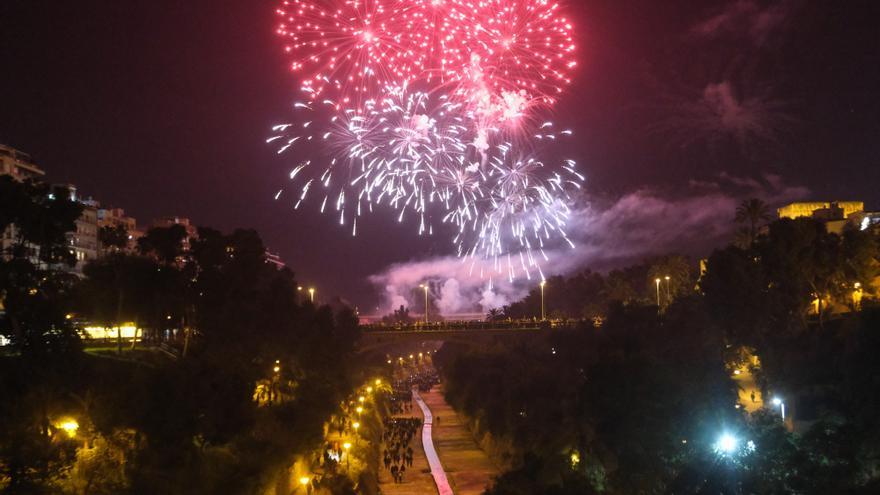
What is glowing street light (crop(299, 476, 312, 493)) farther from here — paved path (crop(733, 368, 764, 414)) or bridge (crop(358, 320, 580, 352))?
bridge (crop(358, 320, 580, 352))

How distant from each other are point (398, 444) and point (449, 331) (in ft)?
47.7

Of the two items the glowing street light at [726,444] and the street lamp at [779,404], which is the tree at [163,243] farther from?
the street lamp at [779,404]

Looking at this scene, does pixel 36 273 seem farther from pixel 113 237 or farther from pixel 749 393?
pixel 749 393

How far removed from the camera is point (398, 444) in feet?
195

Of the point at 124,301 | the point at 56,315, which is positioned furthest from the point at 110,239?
the point at 56,315

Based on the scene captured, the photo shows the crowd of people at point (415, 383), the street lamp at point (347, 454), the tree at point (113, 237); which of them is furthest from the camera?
the crowd of people at point (415, 383)

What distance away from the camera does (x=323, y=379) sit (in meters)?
51.2

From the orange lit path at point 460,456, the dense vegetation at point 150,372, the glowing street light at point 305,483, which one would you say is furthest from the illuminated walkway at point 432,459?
the glowing street light at point 305,483

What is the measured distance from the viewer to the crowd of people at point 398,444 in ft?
Answer: 173

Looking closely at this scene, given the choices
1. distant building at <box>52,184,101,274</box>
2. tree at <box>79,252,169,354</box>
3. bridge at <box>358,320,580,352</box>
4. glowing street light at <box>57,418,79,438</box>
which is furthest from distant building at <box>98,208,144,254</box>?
glowing street light at <box>57,418,79,438</box>

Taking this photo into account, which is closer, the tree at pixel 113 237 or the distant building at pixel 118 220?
the tree at pixel 113 237

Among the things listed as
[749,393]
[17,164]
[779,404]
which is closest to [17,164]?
[17,164]

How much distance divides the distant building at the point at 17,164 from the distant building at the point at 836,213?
6685 cm

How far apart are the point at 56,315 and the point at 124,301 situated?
11920 millimetres
